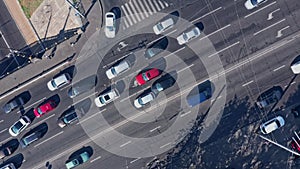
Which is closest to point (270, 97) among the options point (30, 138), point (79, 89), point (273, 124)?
point (273, 124)

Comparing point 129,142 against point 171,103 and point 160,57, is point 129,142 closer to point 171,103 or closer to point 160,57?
point 171,103

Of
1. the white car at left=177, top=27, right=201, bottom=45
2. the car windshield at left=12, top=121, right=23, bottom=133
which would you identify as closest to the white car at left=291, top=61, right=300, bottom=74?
the white car at left=177, top=27, right=201, bottom=45

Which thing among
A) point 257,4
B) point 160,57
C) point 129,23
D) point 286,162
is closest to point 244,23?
point 257,4

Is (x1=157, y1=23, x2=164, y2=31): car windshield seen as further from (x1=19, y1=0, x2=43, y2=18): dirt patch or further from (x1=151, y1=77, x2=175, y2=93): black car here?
(x1=19, y1=0, x2=43, y2=18): dirt patch

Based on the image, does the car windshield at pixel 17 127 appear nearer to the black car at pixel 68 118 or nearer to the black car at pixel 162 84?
the black car at pixel 68 118

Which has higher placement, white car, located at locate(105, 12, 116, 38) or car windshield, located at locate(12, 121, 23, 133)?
white car, located at locate(105, 12, 116, 38)

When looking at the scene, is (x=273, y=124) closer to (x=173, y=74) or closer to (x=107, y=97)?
(x=173, y=74)
